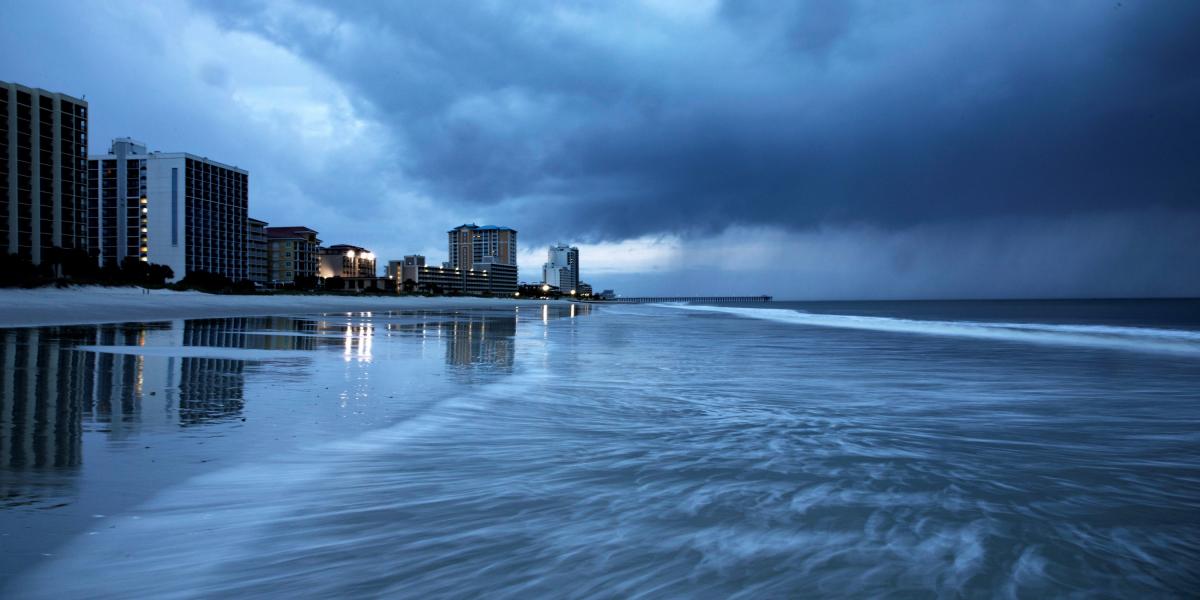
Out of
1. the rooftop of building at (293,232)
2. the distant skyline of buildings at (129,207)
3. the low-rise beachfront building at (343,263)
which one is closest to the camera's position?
the distant skyline of buildings at (129,207)

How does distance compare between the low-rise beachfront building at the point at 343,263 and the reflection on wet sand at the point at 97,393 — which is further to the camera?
the low-rise beachfront building at the point at 343,263

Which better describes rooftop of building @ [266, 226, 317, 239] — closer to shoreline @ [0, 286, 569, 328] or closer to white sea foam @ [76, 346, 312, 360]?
shoreline @ [0, 286, 569, 328]

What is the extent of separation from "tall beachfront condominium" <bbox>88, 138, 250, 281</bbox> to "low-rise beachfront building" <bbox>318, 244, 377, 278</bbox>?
49702 millimetres

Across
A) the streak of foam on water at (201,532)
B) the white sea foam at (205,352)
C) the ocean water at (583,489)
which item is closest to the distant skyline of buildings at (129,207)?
the white sea foam at (205,352)

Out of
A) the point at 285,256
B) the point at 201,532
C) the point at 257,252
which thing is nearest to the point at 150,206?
the point at 257,252

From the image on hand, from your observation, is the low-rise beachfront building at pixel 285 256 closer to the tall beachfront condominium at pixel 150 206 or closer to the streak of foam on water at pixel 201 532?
the tall beachfront condominium at pixel 150 206

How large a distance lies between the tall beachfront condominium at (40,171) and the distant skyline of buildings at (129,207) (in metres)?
0.14

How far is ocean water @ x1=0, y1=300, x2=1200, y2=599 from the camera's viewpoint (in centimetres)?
333

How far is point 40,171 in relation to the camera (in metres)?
87.5

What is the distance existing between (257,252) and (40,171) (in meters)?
73.9

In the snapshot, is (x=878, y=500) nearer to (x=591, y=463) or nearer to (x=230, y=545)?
(x=591, y=463)

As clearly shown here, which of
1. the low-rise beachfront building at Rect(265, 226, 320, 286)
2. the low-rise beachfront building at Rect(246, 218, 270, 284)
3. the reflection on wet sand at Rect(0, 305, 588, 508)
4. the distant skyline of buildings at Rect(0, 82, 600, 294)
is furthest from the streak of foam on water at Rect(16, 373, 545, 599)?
the low-rise beachfront building at Rect(265, 226, 320, 286)

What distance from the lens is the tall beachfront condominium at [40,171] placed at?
82.6m

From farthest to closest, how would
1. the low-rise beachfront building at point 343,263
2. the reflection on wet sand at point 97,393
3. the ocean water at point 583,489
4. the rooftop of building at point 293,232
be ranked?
the low-rise beachfront building at point 343,263, the rooftop of building at point 293,232, the reflection on wet sand at point 97,393, the ocean water at point 583,489
